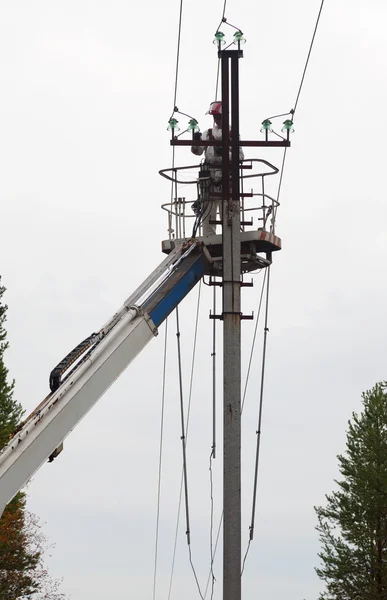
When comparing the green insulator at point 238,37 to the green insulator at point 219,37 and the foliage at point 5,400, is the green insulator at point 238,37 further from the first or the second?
the foliage at point 5,400

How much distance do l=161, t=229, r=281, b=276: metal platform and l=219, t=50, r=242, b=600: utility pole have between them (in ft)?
1.61

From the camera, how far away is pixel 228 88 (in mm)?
19062

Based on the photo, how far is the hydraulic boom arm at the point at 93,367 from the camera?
15414 millimetres

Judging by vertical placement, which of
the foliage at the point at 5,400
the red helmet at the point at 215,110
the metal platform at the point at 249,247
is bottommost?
the metal platform at the point at 249,247

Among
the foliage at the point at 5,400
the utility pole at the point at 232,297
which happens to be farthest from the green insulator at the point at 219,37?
the foliage at the point at 5,400

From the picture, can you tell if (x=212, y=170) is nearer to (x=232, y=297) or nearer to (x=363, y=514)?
(x=232, y=297)

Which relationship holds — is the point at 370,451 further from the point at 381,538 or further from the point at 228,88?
the point at 228,88

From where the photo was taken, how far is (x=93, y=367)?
1680 cm

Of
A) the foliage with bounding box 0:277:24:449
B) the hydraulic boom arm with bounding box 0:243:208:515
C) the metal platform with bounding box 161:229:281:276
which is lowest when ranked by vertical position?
the hydraulic boom arm with bounding box 0:243:208:515

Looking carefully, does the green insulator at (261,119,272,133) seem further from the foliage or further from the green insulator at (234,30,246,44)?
the foliage

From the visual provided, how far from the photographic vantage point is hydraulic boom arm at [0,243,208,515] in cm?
1541

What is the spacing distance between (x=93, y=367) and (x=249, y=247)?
13.3 feet

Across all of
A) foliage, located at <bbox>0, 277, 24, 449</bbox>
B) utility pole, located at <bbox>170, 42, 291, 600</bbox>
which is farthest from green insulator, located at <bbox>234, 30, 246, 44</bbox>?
foliage, located at <bbox>0, 277, 24, 449</bbox>

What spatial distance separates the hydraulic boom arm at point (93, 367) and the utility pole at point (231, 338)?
0.89m
